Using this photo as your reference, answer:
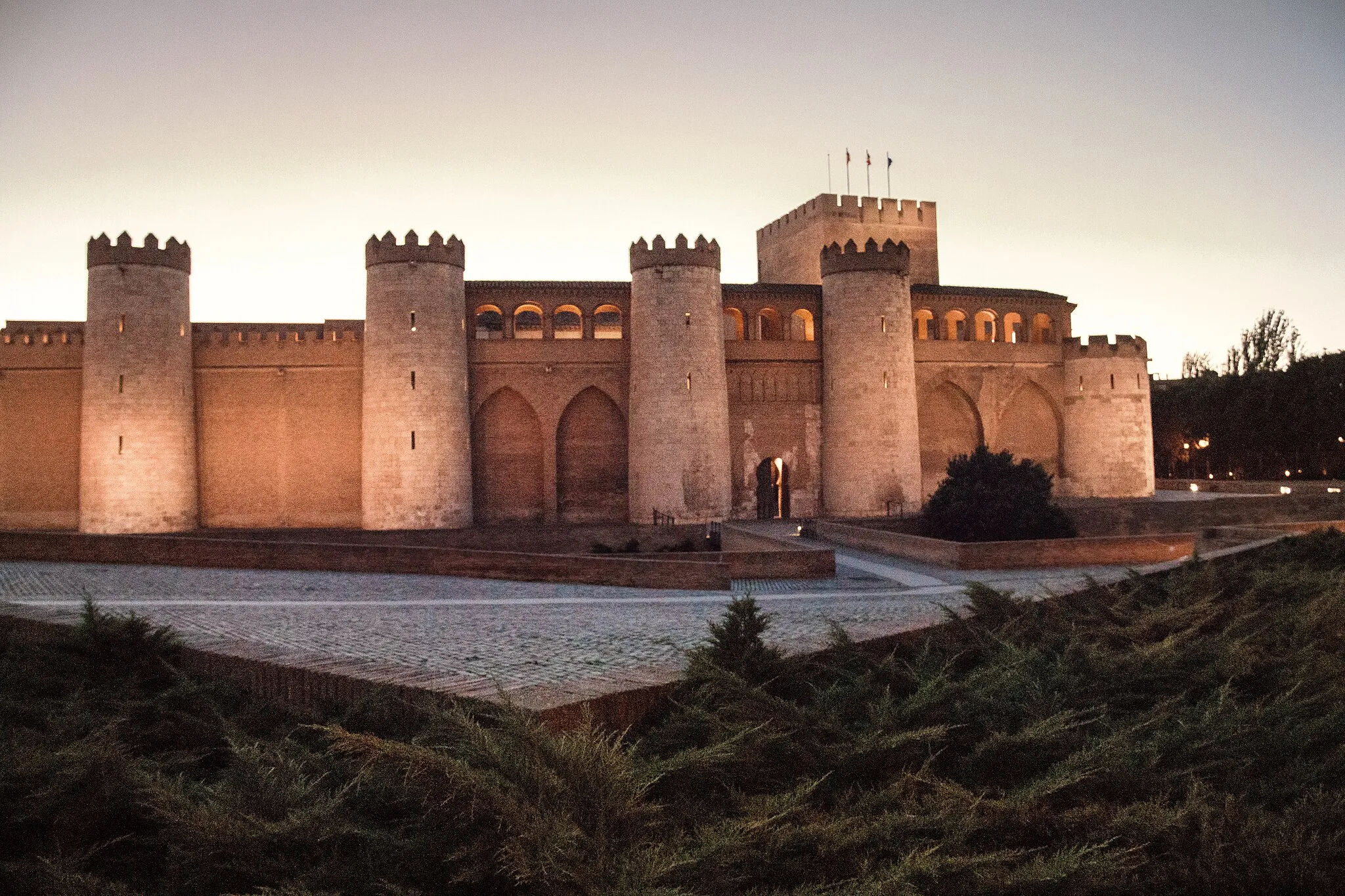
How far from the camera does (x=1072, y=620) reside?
27.7 ft

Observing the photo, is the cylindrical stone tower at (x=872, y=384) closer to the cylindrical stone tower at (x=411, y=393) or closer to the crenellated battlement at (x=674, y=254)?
the crenellated battlement at (x=674, y=254)

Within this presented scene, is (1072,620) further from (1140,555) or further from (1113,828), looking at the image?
(1140,555)

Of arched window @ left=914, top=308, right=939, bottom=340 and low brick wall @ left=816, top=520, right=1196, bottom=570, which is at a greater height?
arched window @ left=914, top=308, right=939, bottom=340

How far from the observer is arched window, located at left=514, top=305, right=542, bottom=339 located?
111 ft

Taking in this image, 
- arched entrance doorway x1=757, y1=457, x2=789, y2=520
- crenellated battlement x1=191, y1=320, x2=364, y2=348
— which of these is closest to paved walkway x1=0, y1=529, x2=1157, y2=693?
arched entrance doorway x1=757, y1=457, x2=789, y2=520

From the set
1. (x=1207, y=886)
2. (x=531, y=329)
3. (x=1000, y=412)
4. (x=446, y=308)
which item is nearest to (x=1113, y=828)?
(x=1207, y=886)

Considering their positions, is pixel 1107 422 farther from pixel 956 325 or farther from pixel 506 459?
pixel 506 459

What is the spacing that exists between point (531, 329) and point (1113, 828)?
31185mm

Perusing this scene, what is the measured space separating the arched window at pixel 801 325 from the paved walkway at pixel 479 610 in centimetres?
1391

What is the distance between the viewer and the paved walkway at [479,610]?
25.0 feet

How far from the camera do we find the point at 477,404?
28.8m

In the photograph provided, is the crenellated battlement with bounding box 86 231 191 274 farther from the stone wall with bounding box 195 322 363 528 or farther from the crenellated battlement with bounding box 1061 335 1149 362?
the crenellated battlement with bounding box 1061 335 1149 362

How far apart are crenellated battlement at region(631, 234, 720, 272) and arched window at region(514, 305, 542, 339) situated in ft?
15.7

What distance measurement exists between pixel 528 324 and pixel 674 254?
8.72m
